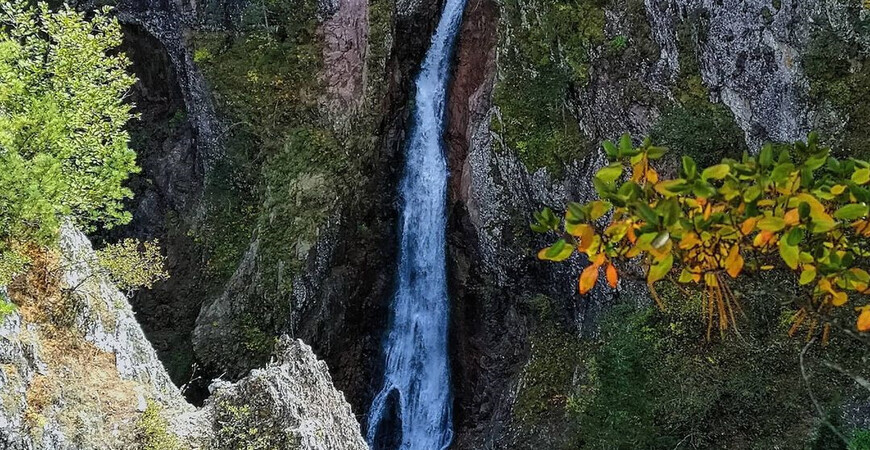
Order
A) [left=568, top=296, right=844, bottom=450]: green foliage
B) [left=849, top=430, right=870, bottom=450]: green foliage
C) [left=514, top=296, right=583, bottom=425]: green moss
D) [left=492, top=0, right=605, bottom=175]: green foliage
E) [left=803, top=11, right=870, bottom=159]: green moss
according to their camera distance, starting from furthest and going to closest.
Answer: [left=514, top=296, right=583, bottom=425]: green moss, [left=492, top=0, right=605, bottom=175]: green foliage, [left=568, top=296, right=844, bottom=450]: green foliage, [left=803, top=11, right=870, bottom=159]: green moss, [left=849, top=430, right=870, bottom=450]: green foliage

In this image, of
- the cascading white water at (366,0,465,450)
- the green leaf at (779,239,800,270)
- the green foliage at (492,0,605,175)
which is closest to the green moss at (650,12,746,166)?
the green foliage at (492,0,605,175)

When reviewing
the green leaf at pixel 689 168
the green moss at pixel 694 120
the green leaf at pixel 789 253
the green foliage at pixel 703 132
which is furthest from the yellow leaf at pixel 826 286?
the green moss at pixel 694 120

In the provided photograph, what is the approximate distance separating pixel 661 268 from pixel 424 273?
733 inches

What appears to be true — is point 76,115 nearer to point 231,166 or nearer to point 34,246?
point 34,246

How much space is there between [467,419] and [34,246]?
1436cm

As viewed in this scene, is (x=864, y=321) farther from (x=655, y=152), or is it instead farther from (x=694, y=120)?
(x=694, y=120)

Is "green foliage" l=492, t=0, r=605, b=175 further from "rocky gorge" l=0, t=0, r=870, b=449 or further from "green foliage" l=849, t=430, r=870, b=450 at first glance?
"green foliage" l=849, t=430, r=870, b=450

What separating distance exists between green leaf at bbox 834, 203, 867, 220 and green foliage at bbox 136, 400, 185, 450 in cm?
832

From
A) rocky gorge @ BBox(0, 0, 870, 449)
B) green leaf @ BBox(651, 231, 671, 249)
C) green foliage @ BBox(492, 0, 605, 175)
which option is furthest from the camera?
green foliage @ BBox(492, 0, 605, 175)

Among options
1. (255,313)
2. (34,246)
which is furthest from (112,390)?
(255,313)

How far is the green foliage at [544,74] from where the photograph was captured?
16.1m

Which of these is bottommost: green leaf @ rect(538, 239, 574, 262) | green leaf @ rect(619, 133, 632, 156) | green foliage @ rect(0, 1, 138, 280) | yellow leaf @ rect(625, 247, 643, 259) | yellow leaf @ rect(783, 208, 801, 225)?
yellow leaf @ rect(783, 208, 801, 225)

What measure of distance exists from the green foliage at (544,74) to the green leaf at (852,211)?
48.5 ft

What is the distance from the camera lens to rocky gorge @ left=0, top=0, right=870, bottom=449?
36.0 ft
